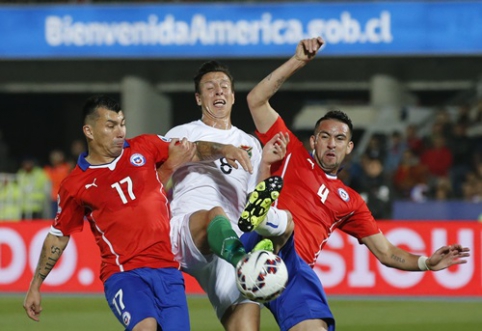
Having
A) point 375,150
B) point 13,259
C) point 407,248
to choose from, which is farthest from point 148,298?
point 375,150

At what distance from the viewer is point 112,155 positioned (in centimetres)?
696

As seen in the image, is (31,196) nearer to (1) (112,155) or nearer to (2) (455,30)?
(2) (455,30)

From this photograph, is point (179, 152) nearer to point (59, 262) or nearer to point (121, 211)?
point (121, 211)

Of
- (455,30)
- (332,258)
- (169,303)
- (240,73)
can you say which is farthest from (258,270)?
(240,73)

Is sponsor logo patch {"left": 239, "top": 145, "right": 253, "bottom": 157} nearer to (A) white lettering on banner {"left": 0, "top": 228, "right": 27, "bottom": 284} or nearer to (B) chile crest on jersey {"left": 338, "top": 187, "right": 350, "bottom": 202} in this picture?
(B) chile crest on jersey {"left": 338, "top": 187, "right": 350, "bottom": 202}

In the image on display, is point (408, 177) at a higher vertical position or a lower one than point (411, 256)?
higher

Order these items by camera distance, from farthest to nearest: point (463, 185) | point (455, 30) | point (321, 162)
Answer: point (455, 30), point (463, 185), point (321, 162)

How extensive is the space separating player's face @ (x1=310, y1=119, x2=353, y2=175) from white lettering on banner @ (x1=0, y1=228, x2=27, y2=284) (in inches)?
308

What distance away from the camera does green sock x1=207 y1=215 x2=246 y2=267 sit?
6445 millimetres

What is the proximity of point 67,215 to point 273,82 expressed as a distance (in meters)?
1.65

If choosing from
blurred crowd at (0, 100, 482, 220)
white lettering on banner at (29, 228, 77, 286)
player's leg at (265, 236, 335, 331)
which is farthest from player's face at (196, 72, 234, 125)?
blurred crowd at (0, 100, 482, 220)

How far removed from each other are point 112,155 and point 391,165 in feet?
38.8

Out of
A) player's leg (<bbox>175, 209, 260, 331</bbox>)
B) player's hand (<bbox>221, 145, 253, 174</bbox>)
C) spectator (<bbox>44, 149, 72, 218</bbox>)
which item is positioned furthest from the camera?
spectator (<bbox>44, 149, 72, 218</bbox>)

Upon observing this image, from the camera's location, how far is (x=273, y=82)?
7305mm
